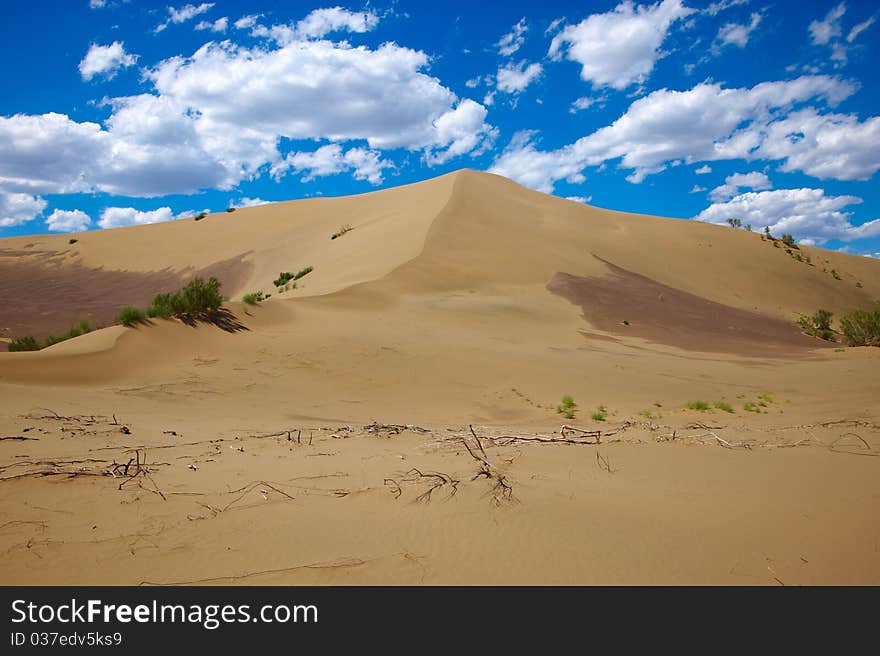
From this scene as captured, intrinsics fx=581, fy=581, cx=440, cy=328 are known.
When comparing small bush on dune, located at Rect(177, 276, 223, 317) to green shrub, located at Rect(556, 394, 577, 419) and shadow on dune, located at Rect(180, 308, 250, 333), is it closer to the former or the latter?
shadow on dune, located at Rect(180, 308, 250, 333)

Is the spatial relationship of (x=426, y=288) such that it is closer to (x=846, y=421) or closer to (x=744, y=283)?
(x=846, y=421)

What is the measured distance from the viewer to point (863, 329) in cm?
2233

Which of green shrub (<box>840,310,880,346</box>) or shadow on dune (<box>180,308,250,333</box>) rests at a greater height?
shadow on dune (<box>180,308,250,333</box>)

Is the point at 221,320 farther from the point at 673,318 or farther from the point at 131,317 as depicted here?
the point at 673,318

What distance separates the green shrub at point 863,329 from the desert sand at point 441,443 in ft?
6.82

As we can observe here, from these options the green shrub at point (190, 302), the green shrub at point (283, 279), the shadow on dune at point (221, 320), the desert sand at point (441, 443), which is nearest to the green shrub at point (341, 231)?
the green shrub at point (283, 279)

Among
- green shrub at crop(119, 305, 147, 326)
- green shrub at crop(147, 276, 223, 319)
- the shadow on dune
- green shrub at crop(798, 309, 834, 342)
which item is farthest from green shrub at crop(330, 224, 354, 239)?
green shrub at crop(798, 309, 834, 342)

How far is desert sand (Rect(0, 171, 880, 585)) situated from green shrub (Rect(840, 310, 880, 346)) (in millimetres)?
2078

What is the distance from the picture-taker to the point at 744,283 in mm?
41719

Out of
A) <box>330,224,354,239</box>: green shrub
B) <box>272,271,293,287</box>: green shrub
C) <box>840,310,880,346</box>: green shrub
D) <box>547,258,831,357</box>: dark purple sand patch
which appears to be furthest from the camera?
<box>330,224,354,239</box>: green shrub

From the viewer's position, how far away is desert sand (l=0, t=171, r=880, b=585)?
13.0 ft
